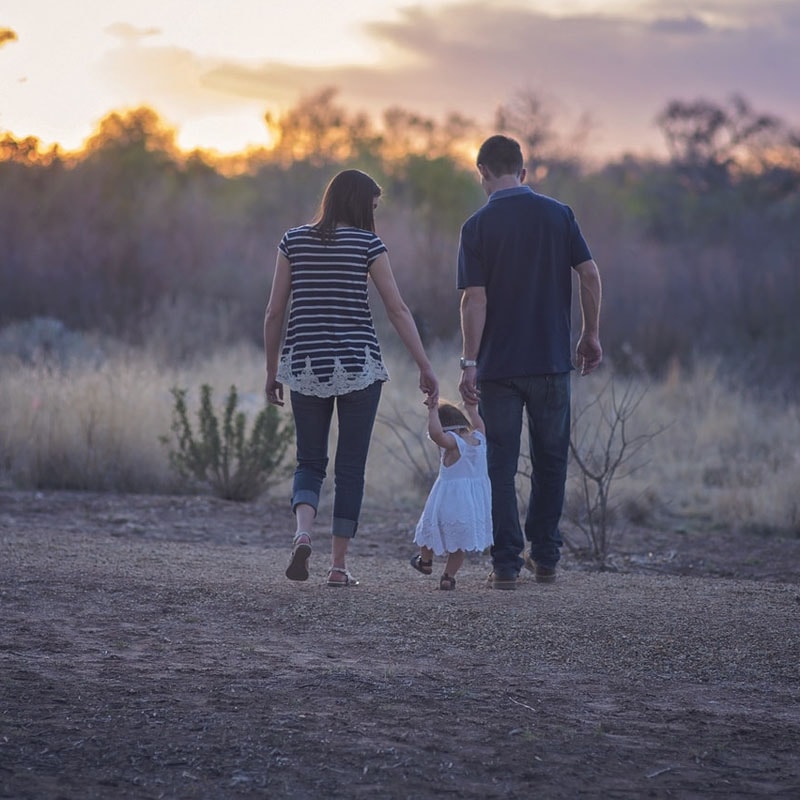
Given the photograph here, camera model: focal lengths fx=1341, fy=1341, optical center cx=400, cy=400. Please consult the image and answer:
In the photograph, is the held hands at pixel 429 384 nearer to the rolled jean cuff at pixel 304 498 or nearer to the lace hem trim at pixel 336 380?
the lace hem trim at pixel 336 380

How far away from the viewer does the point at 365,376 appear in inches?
226

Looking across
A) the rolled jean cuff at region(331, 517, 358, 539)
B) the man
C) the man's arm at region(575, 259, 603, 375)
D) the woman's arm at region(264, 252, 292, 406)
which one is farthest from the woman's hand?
the man's arm at region(575, 259, 603, 375)

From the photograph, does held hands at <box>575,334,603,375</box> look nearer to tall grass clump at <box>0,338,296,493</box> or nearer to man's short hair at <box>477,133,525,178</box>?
man's short hair at <box>477,133,525,178</box>

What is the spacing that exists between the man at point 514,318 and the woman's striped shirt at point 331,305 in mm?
486

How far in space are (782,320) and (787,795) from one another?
18.4m

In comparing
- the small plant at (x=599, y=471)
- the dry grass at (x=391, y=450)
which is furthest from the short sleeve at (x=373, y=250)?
the dry grass at (x=391, y=450)

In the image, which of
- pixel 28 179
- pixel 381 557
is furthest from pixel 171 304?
pixel 381 557

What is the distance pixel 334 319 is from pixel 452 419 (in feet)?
2.41

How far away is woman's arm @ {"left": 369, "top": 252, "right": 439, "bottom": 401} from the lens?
5.71 metres

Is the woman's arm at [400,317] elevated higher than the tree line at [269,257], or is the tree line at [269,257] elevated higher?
the tree line at [269,257]

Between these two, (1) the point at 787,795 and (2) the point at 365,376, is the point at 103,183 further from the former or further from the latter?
(1) the point at 787,795

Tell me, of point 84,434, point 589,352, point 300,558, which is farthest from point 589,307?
point 84,434

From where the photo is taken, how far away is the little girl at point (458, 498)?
5.95 m

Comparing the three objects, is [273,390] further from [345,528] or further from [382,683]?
[382,683]
